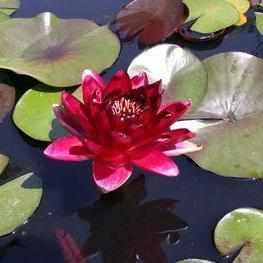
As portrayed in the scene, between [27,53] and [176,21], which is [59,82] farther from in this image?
[176,21]

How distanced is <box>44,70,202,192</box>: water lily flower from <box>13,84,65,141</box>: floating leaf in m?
0.17

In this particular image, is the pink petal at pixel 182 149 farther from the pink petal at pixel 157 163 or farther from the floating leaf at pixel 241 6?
the floating leaf at pixel 241 6

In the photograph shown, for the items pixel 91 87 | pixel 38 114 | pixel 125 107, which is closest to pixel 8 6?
pixel 38 114

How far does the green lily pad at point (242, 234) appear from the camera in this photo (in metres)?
0.99

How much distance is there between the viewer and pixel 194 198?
1.14 m

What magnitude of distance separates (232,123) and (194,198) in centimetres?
24

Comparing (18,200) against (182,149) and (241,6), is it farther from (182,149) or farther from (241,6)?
(241,6)

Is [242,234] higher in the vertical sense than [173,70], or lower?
lower

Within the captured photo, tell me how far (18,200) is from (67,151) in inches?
6.0

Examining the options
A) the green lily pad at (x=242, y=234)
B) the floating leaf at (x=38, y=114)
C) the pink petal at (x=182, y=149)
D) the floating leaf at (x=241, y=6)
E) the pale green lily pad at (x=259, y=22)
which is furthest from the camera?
the floating leaf at (x=241, y=6)

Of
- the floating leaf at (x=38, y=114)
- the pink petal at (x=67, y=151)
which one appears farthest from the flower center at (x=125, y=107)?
the floating leaf at (x=38, y=114)

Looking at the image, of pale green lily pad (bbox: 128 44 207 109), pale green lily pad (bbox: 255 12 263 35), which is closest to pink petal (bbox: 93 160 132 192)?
pale green lily pad (bbox: 128 44 207 109)

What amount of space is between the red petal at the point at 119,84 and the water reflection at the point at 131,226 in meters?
0.21

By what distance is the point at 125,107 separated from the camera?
3.65 feet
